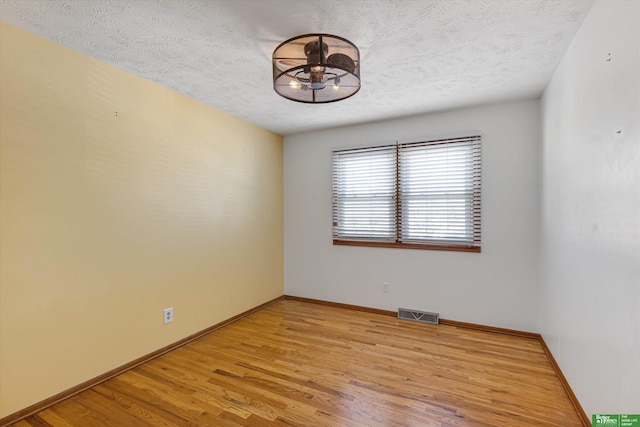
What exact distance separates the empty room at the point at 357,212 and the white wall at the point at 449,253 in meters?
0.02

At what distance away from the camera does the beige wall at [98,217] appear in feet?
5.94

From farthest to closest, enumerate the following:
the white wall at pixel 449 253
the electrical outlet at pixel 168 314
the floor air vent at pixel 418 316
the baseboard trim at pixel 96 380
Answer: the floor air vent at pixel 418 316 < the white wall at pixel 449 253 < the electrical outlet at pixel 168 314 < the baseboard trim at pixel 96 380

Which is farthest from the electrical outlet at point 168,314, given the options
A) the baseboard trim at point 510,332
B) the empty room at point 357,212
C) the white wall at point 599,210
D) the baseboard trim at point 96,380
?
the white wall at point 599,210

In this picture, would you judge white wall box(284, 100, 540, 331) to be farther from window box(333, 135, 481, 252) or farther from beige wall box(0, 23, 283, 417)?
beige wall box(0, 23, 283, 417)

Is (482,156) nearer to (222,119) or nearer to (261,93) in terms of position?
(261,93)

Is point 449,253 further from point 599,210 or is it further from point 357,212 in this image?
point 599,210

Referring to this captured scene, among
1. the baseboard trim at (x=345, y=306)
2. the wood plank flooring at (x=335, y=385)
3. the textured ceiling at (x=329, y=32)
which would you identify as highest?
the textured ceiling at (x=329, y=32)

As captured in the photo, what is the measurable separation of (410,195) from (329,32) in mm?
2148

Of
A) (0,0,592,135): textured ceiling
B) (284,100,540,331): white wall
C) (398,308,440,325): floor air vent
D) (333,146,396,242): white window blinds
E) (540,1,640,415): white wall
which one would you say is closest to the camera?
(540,1,640,415): white wall

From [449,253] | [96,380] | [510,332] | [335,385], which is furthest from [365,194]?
[96,380]

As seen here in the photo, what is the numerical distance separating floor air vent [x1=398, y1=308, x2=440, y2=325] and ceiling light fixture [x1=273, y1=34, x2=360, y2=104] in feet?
8.59

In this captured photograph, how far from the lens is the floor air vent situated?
3352 mm

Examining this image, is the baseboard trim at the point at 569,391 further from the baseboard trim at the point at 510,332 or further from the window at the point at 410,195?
the window at the point at 410,195

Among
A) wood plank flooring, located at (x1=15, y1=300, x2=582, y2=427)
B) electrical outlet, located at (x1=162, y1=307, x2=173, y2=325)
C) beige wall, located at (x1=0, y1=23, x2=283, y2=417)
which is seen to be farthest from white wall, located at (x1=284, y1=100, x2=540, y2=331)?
electrical outlet, located at (x1=162, y1=307, x2=173, y2=325)
